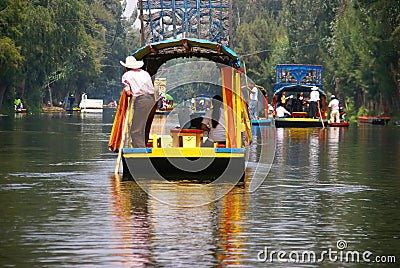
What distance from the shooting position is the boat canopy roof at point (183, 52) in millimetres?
21062

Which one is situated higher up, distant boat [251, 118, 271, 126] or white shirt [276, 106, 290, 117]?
white shirt [276, 106, 290, 117]

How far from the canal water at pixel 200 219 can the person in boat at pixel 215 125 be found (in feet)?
3.20

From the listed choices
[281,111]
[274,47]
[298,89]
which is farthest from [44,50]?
[274,47]

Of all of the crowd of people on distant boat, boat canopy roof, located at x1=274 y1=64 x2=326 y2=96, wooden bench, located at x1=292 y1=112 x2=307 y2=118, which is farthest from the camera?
boat canopy roof, located at x1=274 y1=64 x2=326 y2=96

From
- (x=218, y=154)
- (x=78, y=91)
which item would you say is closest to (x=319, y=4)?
(x=78, y=91)

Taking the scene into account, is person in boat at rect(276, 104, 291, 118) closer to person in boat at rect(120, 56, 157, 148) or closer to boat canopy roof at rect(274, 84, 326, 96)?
boat canopy roof at rect(274, 84, 326, 96)

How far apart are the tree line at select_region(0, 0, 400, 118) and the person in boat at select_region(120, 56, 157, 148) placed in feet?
125

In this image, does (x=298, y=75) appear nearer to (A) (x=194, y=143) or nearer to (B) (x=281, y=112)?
(B) (x=281, y=112)

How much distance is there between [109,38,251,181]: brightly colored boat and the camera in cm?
1959

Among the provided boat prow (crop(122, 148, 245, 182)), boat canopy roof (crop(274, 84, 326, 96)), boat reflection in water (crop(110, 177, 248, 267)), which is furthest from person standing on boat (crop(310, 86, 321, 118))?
boat reflection in water (crop(110, 177, 248, 267))

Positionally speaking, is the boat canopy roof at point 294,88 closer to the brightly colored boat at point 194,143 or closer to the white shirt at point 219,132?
the brightly colored boat at point 194,143
